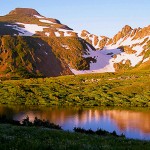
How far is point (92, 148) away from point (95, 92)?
481ft

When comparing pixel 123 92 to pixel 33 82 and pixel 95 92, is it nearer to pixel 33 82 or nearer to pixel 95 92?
pixel 95 92

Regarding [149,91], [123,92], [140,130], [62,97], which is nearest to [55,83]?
[62,97]

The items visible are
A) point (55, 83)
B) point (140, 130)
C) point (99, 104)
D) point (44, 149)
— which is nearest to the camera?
point (44, 149)

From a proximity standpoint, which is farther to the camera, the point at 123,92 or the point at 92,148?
the point at 123,92

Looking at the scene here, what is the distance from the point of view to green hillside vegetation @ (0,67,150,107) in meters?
150

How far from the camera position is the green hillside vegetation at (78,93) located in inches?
5906

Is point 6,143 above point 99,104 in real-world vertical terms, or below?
above

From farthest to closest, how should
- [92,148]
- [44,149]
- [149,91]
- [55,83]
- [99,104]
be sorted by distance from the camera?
1. [55,83]
2. [149,91]
3. [99,104]
4. [92,148]
5. [44,149]

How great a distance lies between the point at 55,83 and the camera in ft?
601

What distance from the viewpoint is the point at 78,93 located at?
163500 mm

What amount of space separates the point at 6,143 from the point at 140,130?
63273 millimetres

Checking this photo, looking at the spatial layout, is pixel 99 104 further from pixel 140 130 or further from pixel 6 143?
pixel 6 143

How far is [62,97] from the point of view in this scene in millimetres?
159625

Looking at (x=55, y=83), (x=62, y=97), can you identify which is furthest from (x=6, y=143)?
(x=55, y=83)
